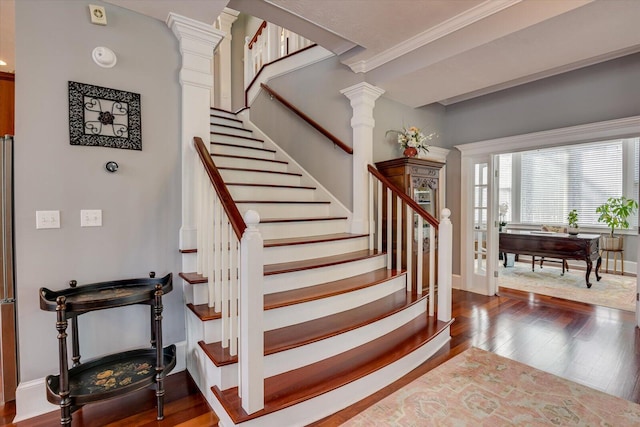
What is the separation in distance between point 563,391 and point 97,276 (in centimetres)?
326

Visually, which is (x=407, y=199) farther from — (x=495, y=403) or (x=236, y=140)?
(x=236, y=140)

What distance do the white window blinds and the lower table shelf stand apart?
25.0 ft

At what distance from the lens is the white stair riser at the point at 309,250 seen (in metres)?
2.59

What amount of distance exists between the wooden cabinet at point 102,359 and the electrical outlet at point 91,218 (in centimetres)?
39

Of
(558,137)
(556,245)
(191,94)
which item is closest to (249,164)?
(191,94)

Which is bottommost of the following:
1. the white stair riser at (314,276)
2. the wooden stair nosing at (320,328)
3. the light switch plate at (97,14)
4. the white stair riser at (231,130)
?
the wooden stair nosing at (320,328)

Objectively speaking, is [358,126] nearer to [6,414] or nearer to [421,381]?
[421,381]

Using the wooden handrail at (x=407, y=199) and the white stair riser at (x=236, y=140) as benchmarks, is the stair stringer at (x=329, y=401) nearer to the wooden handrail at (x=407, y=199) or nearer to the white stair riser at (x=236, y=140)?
the wooden handrail at (x=407, y=199)

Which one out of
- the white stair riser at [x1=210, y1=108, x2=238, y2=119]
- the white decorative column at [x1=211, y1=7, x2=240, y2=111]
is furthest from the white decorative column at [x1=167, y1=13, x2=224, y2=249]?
the white decorative column at [x1=211, y1=7, x2=240, y2=111]

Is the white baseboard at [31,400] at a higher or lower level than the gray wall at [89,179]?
lower

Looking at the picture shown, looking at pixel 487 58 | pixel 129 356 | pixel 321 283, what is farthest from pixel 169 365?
pixel 487 58

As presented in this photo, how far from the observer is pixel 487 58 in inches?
104

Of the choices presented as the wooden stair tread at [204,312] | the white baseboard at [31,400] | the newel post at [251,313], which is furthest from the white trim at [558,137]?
the white baseboard at [31,400]

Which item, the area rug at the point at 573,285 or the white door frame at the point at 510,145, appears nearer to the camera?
the white door frame at the point at 510,145
